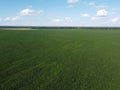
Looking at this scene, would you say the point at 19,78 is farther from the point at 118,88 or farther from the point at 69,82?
the point at 118,88

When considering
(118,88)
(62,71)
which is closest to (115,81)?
(118,88)

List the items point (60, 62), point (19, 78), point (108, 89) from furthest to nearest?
1. point (60, 62)
2. point (19, 78)
3. point (108, 89)

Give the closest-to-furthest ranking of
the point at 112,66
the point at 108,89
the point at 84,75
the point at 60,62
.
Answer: the point at 108,89 → the point at 84,75 → the point at 112,66 → the point at 60,62

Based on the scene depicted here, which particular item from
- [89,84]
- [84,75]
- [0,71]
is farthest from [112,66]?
[0,71]

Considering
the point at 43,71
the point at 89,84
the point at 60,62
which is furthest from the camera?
the point at 60,62

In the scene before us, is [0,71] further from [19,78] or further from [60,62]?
[60,62]

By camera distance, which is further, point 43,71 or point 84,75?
point 43,71

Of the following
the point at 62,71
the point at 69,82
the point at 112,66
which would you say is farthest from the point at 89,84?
the point at 112,66

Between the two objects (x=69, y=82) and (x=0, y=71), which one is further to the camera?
(x=0, y=71)

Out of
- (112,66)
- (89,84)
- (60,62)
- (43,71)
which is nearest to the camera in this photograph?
(89,84)
